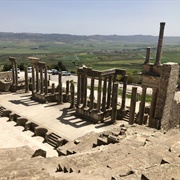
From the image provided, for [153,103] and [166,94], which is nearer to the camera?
[166,94]

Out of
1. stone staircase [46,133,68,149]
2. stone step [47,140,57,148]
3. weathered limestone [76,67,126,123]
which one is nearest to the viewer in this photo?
stone staircase [46,133,68,149]

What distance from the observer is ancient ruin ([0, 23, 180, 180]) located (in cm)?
1110

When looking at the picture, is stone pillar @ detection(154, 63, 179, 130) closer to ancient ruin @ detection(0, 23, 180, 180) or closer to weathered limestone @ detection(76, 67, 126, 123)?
ancient ruin @ detection(0, 23, 180, 180)

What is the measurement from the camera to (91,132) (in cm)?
2236

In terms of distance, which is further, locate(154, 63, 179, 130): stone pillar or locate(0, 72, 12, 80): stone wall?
locate(0, 72, 12, 80): stone wall

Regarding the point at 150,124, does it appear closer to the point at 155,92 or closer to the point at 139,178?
the point at 155,92

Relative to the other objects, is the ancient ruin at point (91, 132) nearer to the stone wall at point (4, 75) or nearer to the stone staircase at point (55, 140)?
the stone staircase at point (55, 140)

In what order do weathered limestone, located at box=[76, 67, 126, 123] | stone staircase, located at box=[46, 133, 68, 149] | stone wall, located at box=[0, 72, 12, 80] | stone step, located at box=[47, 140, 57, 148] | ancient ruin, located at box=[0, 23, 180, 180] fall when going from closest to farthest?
ancient ruin, located at box=[0, 23, 180, 180] → stone staircase, located at box=[46, 133, 68, 149] → stone step, located at box=[47, 140, 57, 148] → weathered limestone, located at box=[76, 67, 126, 123] → stone wall, located at box=[0, 72, 12, 80]

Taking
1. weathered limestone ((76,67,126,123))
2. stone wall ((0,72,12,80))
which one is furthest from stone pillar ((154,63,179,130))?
stone wall ((0,72,12,80))

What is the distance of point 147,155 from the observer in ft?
41.1

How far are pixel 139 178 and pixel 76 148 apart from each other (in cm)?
1070

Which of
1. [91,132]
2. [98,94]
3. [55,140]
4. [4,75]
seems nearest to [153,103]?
[91,132]

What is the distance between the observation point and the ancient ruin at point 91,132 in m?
11.1

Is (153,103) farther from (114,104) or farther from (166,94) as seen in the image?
(114,104)
